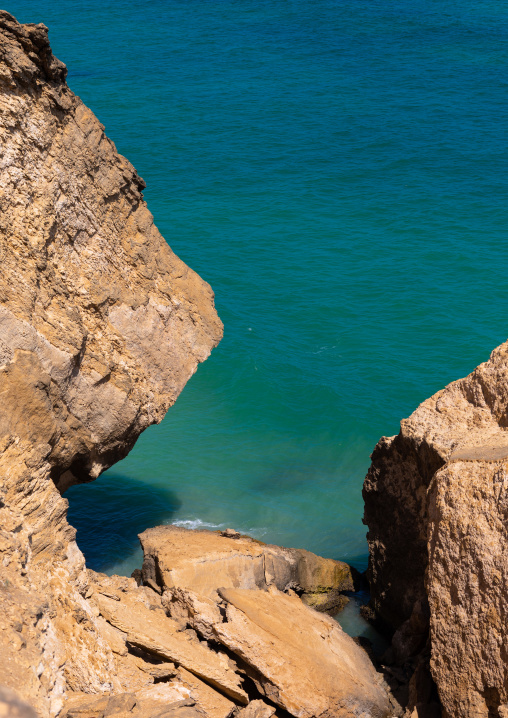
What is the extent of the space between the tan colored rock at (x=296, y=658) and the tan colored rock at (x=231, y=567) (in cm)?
46

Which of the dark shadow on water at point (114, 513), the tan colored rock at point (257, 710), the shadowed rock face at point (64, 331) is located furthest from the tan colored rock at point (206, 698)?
the dark shadow on water at point (114, 513)

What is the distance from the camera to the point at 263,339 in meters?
20.5

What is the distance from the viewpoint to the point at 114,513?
1466 cm

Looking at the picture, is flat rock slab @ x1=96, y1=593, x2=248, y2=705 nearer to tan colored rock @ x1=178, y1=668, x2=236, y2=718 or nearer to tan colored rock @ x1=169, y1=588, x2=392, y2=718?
tan colored rock @ x1=178, y1=668, x2=236, y2=718

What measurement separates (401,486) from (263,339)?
10.8 meters

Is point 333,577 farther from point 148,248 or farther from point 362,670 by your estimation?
point 148,248

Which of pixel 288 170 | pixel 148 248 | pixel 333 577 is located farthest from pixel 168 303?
pixel 288 170

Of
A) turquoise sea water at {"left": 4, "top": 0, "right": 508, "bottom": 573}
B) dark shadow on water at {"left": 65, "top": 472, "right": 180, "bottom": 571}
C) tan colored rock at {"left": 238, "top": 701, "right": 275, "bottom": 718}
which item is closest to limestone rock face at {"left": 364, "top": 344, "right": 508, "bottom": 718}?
tan colored rock at {"left": 238, "top": 701, "right": 275, "bottom": 718}

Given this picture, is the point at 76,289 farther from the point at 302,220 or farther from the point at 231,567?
the point at 302,220

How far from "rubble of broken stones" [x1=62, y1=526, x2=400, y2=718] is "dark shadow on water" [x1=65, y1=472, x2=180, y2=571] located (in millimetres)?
3396

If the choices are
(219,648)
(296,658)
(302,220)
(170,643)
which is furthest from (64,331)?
(302,220)

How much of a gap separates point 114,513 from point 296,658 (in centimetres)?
686

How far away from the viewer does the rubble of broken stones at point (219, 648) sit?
25.3ft

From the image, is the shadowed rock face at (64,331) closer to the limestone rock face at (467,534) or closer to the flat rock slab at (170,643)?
the flat rock slab at (170,643)
